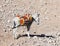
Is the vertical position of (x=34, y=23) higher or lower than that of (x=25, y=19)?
lower

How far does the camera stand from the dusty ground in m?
5.69

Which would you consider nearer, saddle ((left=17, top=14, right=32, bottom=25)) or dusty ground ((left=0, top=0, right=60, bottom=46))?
saddle ((left=17, top=14, right=32, bottom=25))

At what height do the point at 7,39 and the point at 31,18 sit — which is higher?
the point at 31,18

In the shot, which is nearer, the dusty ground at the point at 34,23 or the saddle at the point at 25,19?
the saddle at the point at 25,19

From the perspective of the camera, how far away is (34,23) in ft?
20.4

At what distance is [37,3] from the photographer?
7.19 metres

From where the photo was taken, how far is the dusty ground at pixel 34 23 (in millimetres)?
5688

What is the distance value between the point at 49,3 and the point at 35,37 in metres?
1.62

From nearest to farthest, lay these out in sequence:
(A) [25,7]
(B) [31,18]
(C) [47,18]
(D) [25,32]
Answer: (B) [31,18], (D) [25,32], (C) [47,18], (A) [25,7]

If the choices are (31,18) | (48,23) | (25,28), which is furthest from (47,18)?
(31,18)

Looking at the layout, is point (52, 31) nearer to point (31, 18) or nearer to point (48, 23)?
point (48, 23)

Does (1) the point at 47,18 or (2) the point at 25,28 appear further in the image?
(1) the point at 47,18

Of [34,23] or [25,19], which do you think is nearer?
[25,19]

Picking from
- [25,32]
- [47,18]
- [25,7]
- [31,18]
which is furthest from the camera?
[25,7]
